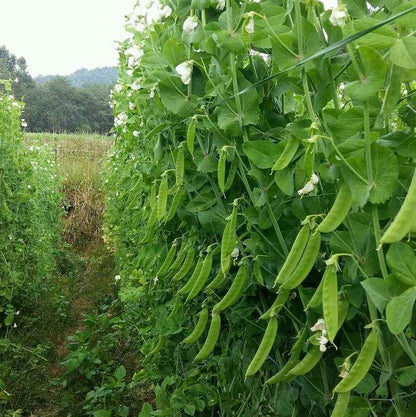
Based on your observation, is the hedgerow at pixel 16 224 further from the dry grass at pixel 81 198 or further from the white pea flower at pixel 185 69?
the dry grass at pixel 81 198

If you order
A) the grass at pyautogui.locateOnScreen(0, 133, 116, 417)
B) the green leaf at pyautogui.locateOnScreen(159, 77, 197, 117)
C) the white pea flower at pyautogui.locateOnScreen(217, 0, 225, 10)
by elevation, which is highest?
the white pea flower at pyautogui.locateOnScreen(217, 0, 225, 10)

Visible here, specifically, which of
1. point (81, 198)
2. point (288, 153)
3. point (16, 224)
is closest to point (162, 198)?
point (288, 153)

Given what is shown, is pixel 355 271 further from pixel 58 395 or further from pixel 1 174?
pixel 1 174

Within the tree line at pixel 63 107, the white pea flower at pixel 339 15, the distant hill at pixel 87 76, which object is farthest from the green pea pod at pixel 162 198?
the distant hill at pixel 87 76

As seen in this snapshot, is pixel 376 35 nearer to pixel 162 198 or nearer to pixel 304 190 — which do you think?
pixel 304 190

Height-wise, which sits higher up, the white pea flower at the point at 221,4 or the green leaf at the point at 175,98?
the white pea flower at the point at 221,4

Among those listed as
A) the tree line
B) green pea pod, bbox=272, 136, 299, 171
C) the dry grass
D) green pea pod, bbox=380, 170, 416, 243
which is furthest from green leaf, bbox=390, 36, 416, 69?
the tree line

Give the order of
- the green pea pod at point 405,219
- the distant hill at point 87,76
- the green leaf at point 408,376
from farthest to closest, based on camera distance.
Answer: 1. the distant hill at point 87,76
2. the green leaf at point 408,376
3. the green pea pod at point 405,219

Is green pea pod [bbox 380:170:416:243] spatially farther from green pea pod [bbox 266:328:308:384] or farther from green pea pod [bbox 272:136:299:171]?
green pea pod [bbox 266:328:308:384]

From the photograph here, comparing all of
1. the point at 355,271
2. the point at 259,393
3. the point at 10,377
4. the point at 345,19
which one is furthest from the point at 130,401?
the point at 345,19

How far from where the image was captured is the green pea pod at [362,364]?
894mm

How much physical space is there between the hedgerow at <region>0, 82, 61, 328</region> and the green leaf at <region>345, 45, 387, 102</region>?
403 cm

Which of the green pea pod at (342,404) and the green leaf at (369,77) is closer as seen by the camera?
the green leaf at (369,77)

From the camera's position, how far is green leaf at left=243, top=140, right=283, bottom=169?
1183 mm
